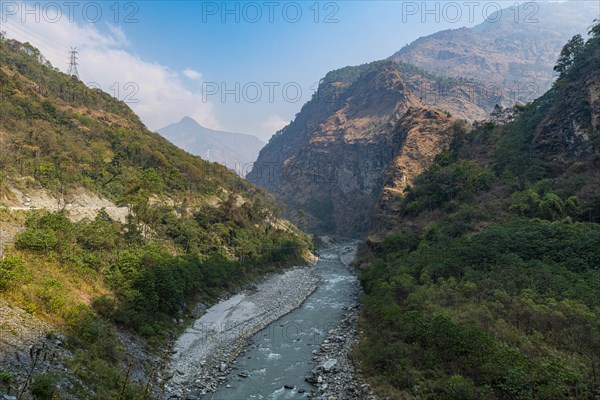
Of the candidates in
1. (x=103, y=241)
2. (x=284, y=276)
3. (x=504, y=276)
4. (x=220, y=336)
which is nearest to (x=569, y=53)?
(x=504, y=276)

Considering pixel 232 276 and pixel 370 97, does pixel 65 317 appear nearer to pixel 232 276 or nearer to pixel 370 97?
pixel 232 276

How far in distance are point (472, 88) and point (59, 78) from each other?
200425mm

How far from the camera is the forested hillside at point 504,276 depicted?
15.3 metres

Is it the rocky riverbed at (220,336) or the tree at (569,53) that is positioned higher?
the tree at (569,53)

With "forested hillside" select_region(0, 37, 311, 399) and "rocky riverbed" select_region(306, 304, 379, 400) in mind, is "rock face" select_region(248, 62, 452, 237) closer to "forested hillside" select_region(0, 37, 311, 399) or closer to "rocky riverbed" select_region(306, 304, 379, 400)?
"forested hillside" select_region(0, 37, 311, 399)

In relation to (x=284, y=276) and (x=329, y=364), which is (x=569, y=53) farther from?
(x=329, y=364)

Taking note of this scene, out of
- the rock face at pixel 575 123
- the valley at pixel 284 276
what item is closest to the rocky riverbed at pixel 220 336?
the valley at pixel 284 276

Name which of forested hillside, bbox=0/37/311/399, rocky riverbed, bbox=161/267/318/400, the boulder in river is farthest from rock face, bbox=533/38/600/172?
forested hillside, bbox=0/37/311/399

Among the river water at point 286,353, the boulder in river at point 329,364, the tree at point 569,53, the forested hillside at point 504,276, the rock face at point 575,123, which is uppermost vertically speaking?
the tree at point 569,53

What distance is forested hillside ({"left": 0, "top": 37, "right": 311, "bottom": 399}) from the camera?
17391 millimetres

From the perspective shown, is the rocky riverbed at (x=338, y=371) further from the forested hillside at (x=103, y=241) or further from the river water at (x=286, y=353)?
the forested hillside at (x=103, y=241)

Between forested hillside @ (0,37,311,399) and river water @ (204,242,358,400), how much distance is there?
17.4 ft

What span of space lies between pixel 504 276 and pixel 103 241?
1272 inches

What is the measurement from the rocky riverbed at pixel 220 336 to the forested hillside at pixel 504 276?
9.21 meters
